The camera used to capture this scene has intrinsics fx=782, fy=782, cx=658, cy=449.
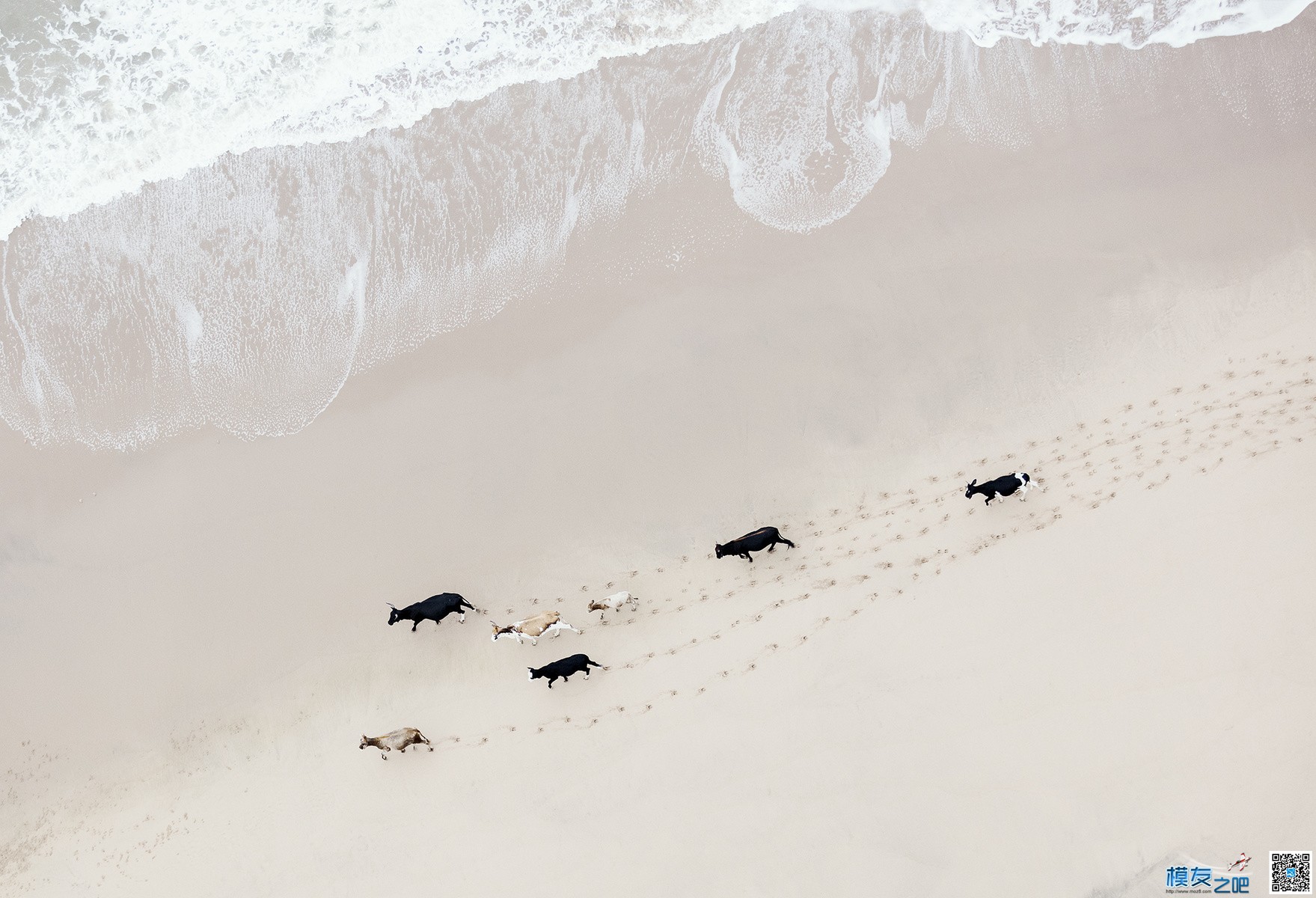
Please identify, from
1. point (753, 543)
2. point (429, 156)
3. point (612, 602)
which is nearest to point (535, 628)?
point (612, 602)

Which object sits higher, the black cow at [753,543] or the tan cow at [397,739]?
the black cow at [753,543]

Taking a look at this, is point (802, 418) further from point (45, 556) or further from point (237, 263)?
point (45, 556)

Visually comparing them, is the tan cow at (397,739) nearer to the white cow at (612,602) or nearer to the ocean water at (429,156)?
the white cow at (612,602)

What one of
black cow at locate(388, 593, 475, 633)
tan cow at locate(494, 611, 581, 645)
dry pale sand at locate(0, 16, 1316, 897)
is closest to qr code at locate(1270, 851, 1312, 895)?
dry pale sand at locate(0, 16, 1316, 897)

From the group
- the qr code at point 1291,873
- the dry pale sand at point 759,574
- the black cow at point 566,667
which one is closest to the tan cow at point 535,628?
the dry pale sand at point 759,574

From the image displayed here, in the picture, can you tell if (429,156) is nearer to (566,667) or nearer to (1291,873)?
(566,667)

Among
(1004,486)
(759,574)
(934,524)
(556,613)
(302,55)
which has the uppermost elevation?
(302,55)
